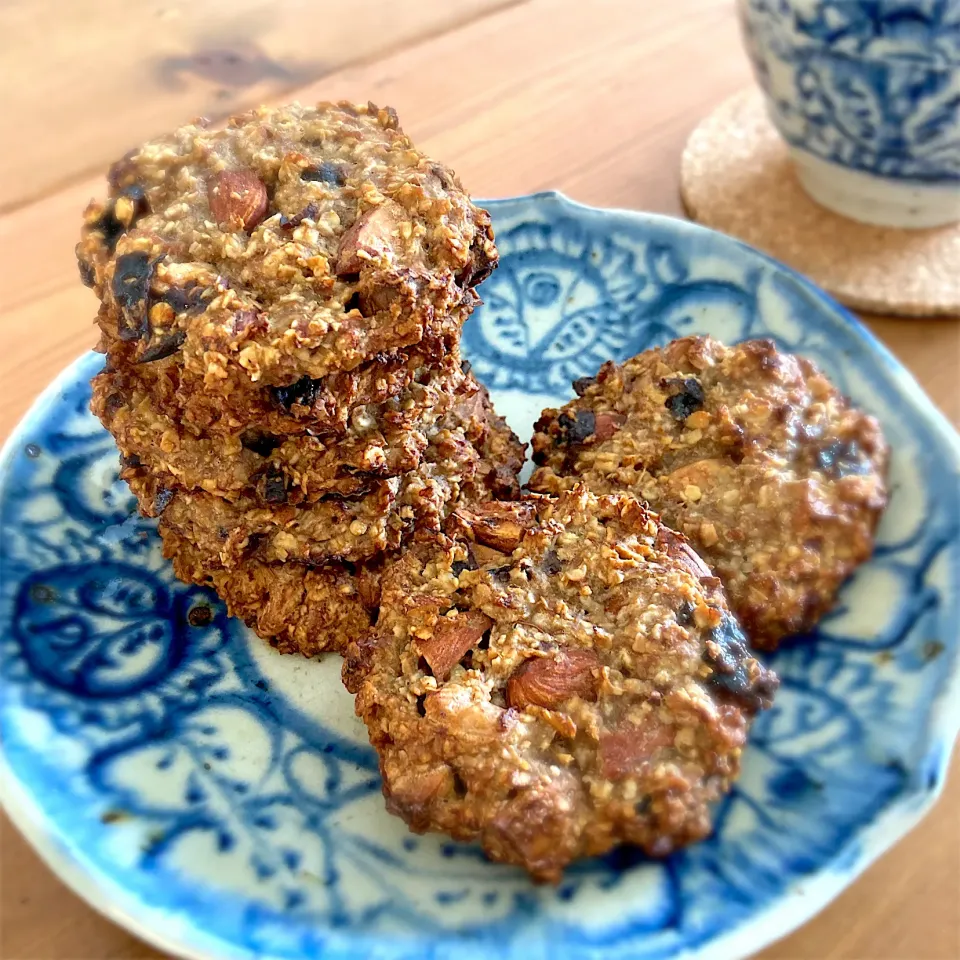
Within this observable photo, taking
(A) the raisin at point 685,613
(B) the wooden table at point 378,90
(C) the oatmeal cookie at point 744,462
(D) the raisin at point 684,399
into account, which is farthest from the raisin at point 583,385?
(B) the wooden table at point 378,90

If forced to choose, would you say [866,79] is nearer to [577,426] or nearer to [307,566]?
[577,426]

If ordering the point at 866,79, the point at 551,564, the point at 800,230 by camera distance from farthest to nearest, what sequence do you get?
1. the point at 800,230
2. the point at 866,79
3. the point at 551,564

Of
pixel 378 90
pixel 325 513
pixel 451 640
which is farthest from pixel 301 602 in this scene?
pixel 378 90

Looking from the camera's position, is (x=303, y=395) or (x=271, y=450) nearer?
(x=303, y=395)

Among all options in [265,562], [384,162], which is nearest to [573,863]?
[265,562]

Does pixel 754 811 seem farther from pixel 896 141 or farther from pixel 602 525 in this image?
pixel 896 141

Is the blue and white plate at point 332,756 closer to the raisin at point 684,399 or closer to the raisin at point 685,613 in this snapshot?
the raisin at point 685,613
